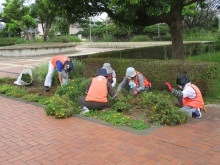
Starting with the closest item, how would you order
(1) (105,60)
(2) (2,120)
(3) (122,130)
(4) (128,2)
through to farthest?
(3) (122,130)
(2) (2,120)
(4) (128,2)
(1) (105,60)

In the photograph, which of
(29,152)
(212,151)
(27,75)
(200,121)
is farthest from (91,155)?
(27,75)

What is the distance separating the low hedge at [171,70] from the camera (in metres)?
6.46

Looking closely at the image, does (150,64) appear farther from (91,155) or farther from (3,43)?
(3,43)

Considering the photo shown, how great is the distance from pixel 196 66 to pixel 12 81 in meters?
6.16

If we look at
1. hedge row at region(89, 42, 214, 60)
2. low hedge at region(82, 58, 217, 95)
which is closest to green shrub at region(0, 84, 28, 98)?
low hedge at region(82, 58, 217, 95)

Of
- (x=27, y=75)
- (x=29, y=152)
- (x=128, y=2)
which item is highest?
(x=128, y=2)

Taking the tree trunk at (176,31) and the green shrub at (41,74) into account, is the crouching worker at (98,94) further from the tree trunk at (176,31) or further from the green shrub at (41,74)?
the tree trunk at (176,31)

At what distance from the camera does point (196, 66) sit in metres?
6.56

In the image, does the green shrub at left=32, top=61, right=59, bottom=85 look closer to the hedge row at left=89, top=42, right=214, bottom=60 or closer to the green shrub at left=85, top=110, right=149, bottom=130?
the hedge row at left=89, top=42, right=214, bottom=60

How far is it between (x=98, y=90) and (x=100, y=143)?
154cm

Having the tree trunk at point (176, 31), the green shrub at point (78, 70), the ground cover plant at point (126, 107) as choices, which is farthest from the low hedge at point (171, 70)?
the tree trunk at point (176, 31)

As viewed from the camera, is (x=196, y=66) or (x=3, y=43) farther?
(x=3, y=43)

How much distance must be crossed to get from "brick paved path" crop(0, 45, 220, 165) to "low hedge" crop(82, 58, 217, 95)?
120 centimetres

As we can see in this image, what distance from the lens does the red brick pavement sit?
372 cm
